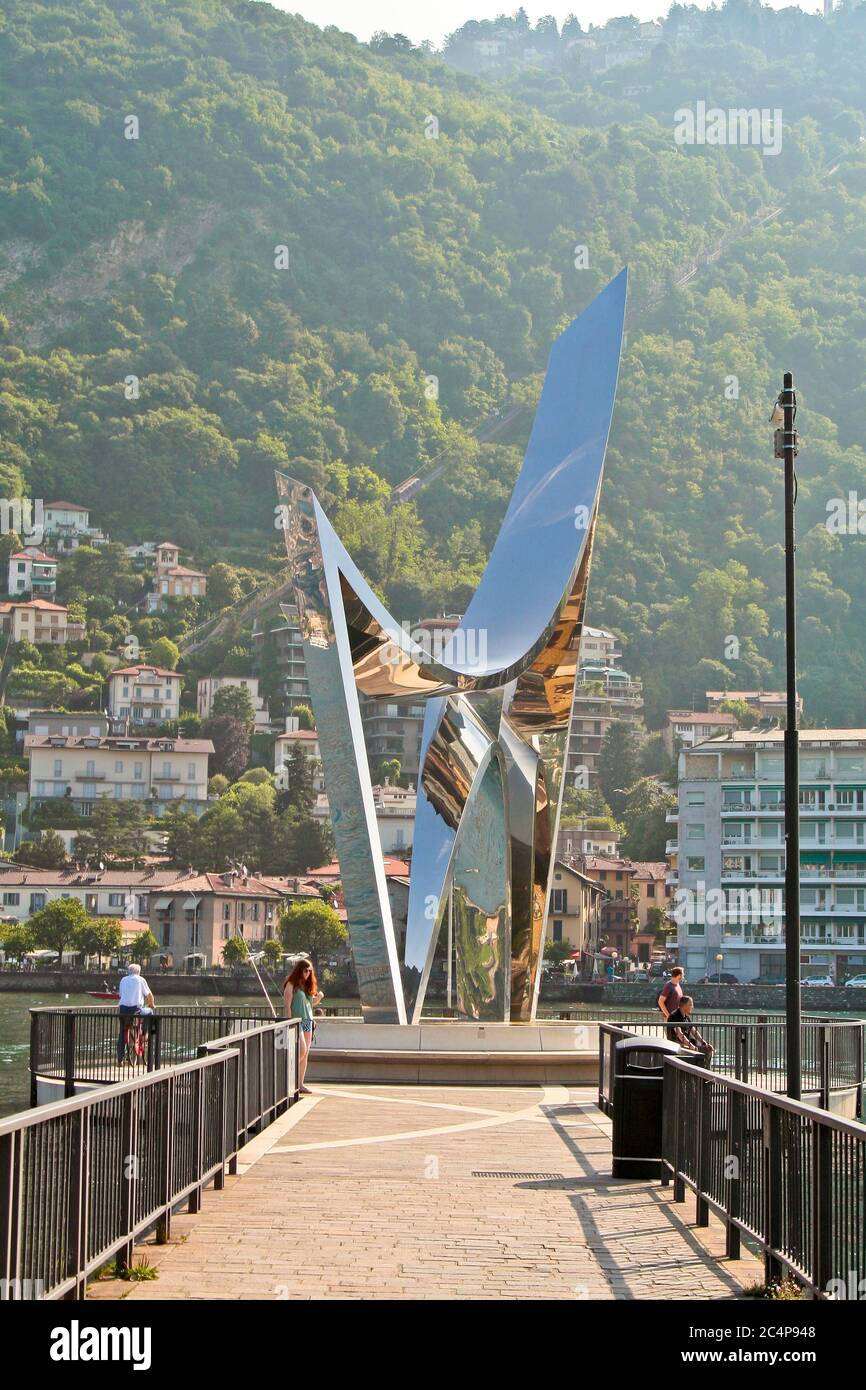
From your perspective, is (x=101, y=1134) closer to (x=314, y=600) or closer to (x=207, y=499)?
(x=314, y=600)

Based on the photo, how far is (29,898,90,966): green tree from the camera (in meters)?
89.8

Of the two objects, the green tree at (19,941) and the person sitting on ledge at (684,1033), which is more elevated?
the person sitting on ledge at (684,1033)

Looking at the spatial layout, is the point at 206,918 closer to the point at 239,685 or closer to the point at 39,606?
the point at 239,685

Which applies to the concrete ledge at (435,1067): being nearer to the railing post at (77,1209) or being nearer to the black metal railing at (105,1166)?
the black metal railing at (105,1166)

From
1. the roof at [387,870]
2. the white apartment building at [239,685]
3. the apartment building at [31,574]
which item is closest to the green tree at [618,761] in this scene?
the white apartment building at [239,685]

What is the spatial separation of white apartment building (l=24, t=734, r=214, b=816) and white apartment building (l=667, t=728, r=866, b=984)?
40285 mm

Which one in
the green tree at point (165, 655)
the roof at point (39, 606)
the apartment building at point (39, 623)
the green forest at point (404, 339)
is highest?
the green forest at point (404, 339)

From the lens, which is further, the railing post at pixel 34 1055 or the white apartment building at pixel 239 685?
the white apartment building at pixel 239 685

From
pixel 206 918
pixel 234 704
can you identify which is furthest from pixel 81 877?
pixel 234 704

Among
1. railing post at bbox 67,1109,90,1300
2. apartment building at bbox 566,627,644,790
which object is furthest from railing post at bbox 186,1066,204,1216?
apartment building at bbox 566,627,644,790

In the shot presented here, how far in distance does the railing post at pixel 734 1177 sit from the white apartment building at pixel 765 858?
250ft

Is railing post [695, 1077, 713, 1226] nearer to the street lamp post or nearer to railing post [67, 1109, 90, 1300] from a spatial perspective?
the street lamp post

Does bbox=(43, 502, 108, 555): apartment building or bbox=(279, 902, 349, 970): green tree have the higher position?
bbox=(43, 502, 108, 555): apartment building

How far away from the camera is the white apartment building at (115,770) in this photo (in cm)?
11869
